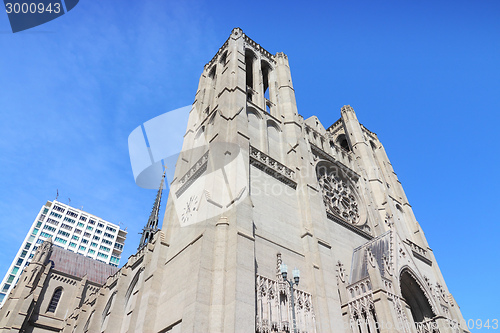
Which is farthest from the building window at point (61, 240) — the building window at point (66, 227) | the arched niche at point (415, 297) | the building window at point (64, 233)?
the arched niche at point (415, 297)

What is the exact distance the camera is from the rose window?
2375cm

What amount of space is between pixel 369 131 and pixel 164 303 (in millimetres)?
31986

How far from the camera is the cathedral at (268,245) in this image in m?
13.1

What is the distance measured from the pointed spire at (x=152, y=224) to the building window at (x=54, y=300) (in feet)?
34.8

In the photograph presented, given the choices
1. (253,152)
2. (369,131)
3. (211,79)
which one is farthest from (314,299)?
(369,131)

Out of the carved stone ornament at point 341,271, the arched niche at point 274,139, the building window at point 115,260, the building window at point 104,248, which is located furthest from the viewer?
the building window at point 115,260

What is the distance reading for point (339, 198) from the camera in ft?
82.5

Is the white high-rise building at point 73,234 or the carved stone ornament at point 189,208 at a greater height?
the white high-rise building at point 73,234

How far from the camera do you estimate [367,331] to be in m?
14.9

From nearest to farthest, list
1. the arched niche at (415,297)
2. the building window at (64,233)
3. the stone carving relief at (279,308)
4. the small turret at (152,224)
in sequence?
1. the stone carving relief at (279,308)
2. the arched niche at (415,297)
3. the small turret at (152,224)
4. the building window at (64,233)

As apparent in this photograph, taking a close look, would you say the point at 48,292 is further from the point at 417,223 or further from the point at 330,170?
the point at 417,223

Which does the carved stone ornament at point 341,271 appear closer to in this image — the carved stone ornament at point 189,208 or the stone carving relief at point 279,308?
the stone carving relief at point 279,308

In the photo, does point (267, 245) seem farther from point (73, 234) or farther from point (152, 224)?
point (73, 234)

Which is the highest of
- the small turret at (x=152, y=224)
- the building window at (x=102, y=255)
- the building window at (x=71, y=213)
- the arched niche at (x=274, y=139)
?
the building window at (x=71, y=213)
